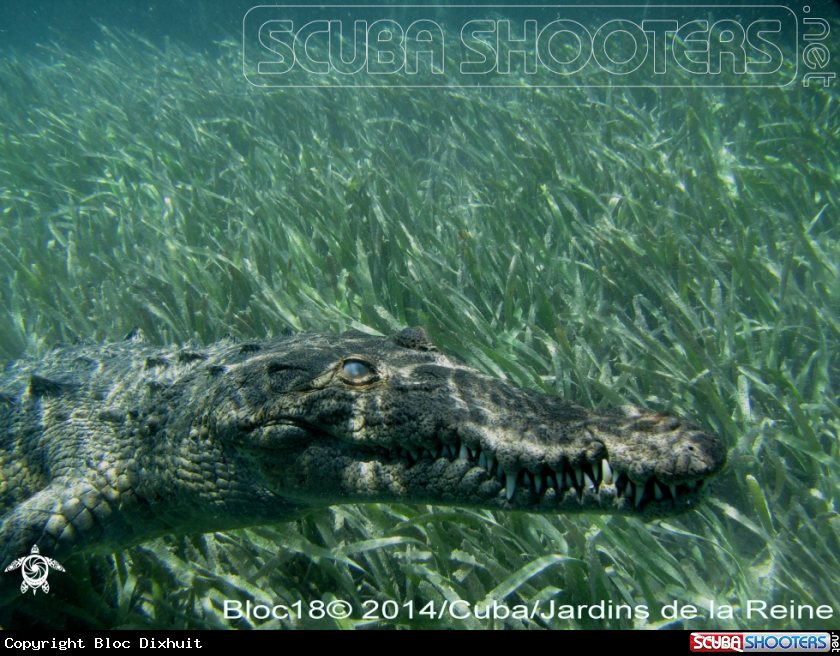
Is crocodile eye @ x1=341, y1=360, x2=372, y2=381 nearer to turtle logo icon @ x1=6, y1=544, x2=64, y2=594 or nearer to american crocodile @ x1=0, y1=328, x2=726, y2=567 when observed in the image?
american crocodile @ x1=0, y1=328, x2=726, y2=567

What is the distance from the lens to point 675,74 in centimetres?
1034

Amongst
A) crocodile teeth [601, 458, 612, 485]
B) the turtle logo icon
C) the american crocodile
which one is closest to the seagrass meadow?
the turtle logo icon

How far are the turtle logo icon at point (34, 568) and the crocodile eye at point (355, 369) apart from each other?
5.95 ft

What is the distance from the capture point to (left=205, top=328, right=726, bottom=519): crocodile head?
175cm

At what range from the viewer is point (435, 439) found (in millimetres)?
2123

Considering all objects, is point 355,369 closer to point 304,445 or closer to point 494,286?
point 304,445

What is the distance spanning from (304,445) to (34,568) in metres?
1.53

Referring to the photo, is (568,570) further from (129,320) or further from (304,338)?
(129,320)

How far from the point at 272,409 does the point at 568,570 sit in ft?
6.14

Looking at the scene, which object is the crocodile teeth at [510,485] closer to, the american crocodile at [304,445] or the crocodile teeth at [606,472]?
the american crocodile at [304,445]

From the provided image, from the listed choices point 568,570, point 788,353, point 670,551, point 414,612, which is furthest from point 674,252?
point 414,612

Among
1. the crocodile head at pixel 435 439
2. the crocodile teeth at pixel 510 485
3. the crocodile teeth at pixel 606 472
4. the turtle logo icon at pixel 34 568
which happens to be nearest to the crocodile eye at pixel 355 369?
the crocodile head at pixel 435 439

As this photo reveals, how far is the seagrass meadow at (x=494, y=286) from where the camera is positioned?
8.32 ft

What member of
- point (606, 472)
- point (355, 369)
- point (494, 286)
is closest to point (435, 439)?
point (355, 369)
